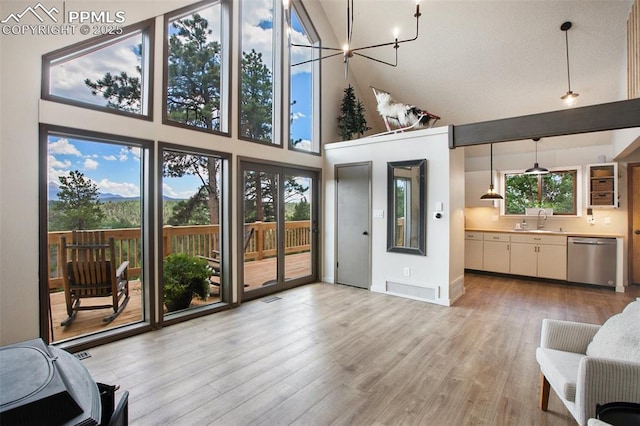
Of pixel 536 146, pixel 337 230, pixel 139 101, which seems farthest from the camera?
pixel 536 146

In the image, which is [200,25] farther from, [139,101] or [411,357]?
[411,357]

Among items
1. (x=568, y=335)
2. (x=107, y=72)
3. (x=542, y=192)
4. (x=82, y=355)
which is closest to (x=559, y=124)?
(x=568, y=335)

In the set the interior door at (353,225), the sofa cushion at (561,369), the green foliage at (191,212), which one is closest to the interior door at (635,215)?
the interior door at (353,225)

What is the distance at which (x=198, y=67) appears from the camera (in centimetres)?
392

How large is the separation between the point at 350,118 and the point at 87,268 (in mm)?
4543

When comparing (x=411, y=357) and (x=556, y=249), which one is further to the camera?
(x=556, y=249)

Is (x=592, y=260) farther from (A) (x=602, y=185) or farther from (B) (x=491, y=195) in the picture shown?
(B) (x=491, y=195)

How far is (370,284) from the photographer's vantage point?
503 centimetres

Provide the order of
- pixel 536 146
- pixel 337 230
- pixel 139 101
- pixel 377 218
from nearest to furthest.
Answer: pixel 139 101 → pixel 377 218 → pixel 337 230 → pixel 536 146

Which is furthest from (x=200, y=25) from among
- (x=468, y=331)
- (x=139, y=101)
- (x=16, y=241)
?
(x=468, y=331)

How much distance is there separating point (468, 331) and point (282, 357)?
81.7 inches

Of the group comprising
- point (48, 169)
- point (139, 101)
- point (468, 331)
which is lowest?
point (468, 331)

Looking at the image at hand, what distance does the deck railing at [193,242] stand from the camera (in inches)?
125

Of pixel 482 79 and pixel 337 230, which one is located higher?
pixel 482 79
